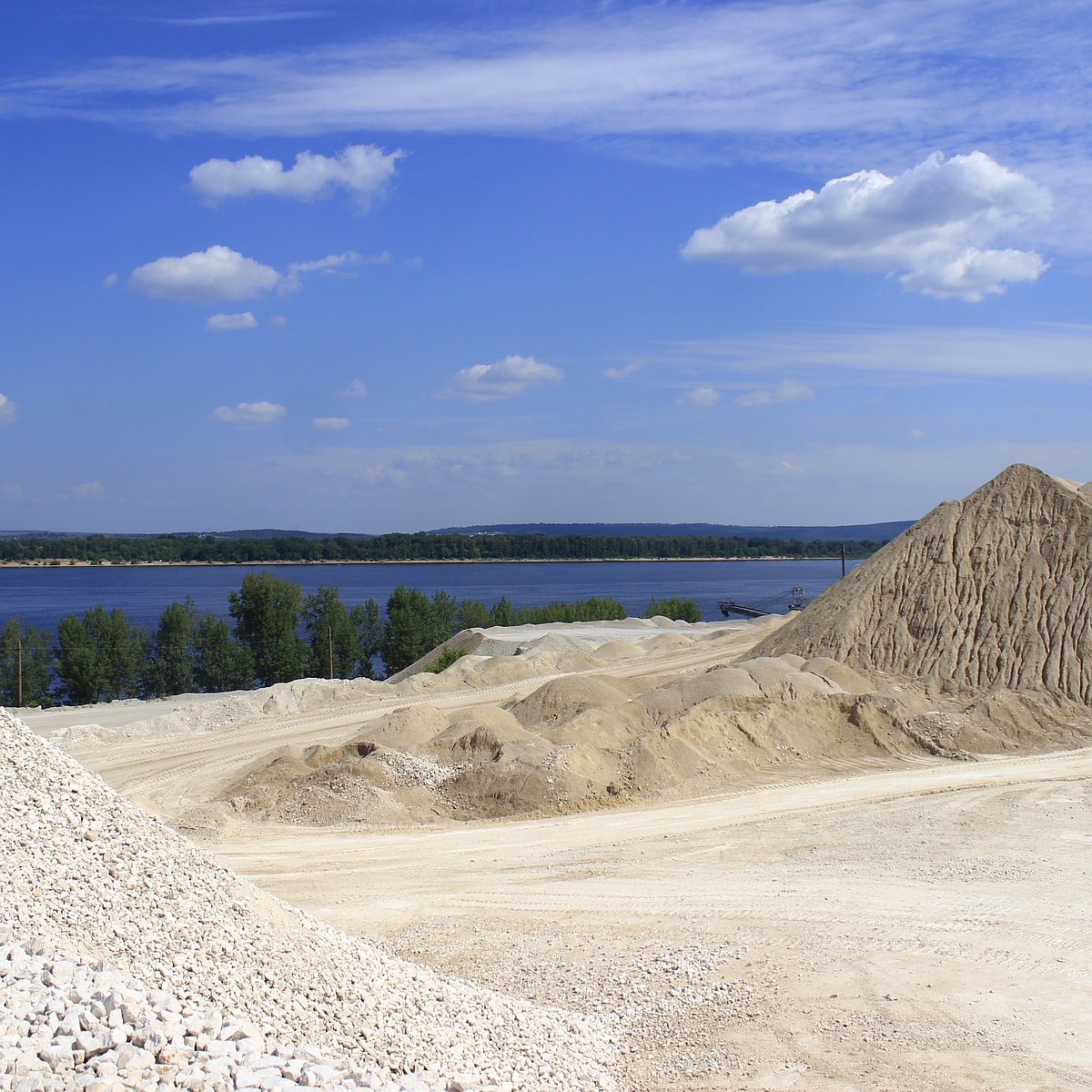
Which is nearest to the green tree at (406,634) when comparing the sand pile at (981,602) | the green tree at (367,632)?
the green tree at (367,632)

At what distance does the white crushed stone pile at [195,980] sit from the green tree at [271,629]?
41.5m

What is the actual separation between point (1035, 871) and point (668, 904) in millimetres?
4874

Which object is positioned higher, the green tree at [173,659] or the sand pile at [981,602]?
the sand pile at [981,602]

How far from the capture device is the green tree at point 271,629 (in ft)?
161

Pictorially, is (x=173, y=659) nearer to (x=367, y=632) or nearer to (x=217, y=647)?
(x=217, y=647)

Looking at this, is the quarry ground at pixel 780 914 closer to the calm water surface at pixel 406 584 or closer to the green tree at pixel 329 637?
the green tree at pixel 329 637

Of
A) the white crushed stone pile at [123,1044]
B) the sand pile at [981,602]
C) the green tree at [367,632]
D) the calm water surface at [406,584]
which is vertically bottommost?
the calm water surface at [406,584]

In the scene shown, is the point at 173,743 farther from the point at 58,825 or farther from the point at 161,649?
the point at 161,649

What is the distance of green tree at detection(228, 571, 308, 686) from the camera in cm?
4909

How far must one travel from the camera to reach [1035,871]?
12891mm

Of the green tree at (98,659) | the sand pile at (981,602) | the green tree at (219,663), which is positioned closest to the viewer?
the sand pile at (981,602)

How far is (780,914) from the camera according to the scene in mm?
11281

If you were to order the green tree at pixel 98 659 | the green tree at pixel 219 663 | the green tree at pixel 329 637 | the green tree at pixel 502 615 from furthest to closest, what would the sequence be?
Result: the green tree at pixel 502 615
the green tree at pixel 329 637
the green tree at pixel 219 663
the green tree at pixel 98 659

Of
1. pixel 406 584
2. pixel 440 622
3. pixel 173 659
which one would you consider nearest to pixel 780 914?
pixel 173 659
